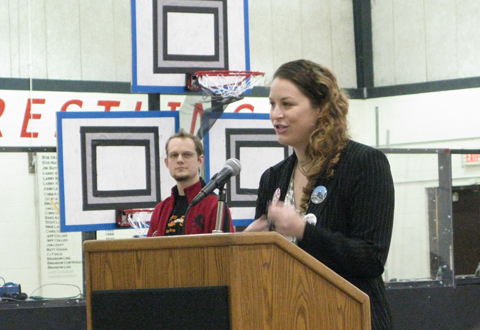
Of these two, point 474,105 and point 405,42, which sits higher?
point 405,42

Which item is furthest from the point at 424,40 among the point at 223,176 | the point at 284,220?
the point at 284,220

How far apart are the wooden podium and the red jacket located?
1.84m

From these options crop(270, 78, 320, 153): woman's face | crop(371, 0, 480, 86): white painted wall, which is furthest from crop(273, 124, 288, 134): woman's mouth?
crop(371, 0, 480, 86): white painted wall

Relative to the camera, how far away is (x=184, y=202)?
3553 mm

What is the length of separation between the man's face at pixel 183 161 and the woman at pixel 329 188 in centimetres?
168

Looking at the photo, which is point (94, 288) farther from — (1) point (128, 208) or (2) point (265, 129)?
(2) point (265, 129)

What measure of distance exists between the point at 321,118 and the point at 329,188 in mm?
203

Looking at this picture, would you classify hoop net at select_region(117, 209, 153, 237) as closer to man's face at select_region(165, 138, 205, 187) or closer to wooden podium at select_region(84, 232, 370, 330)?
man's face at select_region(165, 138, 205, 187)

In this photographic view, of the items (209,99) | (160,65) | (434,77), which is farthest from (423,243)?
(434,77)

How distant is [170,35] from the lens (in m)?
4.53

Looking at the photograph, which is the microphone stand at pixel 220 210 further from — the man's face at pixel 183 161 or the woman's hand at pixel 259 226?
the man's face at pixel 183 161

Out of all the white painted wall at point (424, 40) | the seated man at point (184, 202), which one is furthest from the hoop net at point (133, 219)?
the white painted wall at point (424, 40)

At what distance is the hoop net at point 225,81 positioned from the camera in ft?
14.4

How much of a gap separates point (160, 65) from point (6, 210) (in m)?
1.42
